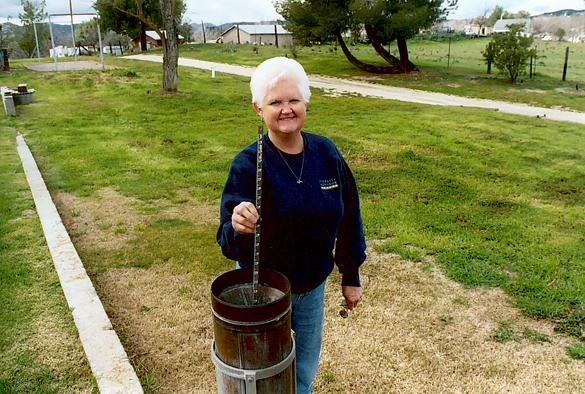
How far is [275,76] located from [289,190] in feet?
1.70

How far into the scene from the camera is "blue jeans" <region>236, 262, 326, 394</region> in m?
2.75

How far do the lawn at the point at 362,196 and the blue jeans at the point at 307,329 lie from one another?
1222 millimetres

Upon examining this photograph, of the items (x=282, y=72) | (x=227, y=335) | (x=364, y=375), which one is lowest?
(x=364, y=375)

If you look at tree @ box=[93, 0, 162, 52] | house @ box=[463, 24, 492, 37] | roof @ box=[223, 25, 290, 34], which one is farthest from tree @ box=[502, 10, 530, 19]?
tree @ box=[93, 0, 162, 52]

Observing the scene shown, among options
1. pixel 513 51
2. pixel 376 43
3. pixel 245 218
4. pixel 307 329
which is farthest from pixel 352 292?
pixel 376 43

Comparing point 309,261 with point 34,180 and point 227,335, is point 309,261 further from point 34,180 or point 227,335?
point 34,180

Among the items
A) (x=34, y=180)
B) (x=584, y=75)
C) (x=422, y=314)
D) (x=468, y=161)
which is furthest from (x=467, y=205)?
(x=584, y=75)

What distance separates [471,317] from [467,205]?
A: 126 inches

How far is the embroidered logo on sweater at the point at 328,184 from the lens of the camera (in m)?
2.49

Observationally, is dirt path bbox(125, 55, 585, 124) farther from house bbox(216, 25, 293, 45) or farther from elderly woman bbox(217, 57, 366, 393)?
house bbox(216, 25, 293, 45)

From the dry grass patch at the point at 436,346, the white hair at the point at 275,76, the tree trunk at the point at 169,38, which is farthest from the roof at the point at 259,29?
the white hair at the point at 275,76

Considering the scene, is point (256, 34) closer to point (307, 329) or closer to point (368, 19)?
point (368, 19)

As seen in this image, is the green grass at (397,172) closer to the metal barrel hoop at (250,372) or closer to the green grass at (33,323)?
the green grass at (33,323)

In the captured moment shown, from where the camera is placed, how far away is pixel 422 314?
470cm
